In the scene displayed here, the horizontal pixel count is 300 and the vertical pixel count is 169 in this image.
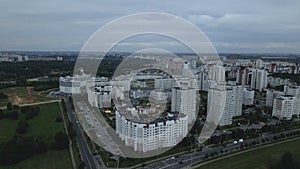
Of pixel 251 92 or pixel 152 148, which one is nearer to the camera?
pixel 152 148

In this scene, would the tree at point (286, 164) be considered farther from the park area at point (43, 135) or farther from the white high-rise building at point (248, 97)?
the white high-rise building at point (248, 97)

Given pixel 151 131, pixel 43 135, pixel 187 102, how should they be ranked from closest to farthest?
pixel 151 131 < pixel 43 135 < pixel 187 102

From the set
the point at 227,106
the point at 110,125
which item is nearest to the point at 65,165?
the point at 110,125

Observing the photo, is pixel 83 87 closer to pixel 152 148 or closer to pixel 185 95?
pixel 185 95

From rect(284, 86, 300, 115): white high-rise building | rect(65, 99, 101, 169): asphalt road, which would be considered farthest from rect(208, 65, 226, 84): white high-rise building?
rect(65, 99, 101, 169): asphalt road

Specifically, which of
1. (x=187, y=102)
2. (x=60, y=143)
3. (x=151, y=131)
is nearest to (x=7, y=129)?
(x=60, y=143)

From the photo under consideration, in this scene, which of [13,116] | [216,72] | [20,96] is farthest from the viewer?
[216,72]

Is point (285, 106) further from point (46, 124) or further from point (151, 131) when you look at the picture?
point (46, 124)
